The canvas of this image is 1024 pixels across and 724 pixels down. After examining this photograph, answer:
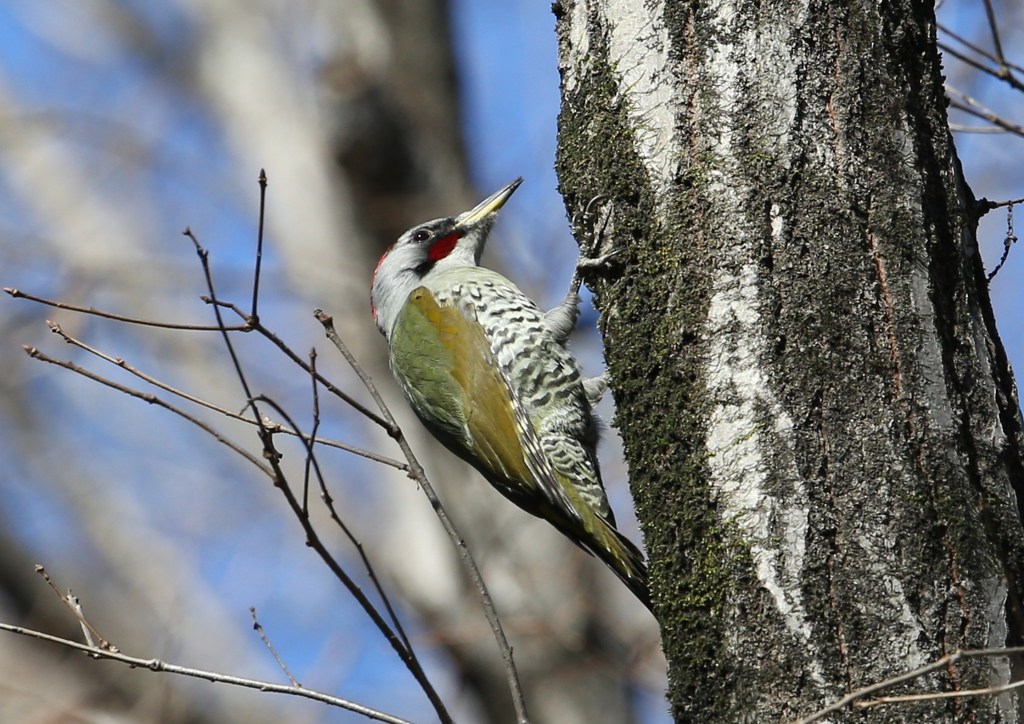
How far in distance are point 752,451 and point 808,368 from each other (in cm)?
20

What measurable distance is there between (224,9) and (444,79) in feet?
9.25

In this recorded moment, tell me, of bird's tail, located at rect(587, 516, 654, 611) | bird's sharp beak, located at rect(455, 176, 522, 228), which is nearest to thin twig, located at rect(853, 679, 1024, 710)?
bird's tail, located at rect(587, 516, 654, 611)

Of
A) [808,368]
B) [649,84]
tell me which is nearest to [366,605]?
[808,368]

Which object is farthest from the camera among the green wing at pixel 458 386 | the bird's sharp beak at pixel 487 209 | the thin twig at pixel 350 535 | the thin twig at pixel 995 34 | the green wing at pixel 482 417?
the bird's sharp beak at pixel 487 209

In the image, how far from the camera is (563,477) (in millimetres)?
4188

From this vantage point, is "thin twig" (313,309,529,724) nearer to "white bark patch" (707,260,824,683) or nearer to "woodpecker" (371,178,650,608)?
"white bark patch" (707,260,824,683)

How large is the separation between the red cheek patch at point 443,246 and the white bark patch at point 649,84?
270 cm

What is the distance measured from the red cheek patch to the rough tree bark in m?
2.73

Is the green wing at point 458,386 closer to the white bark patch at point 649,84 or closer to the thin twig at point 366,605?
the white bark patch at point 649,84

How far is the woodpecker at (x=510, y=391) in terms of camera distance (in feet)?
13.6

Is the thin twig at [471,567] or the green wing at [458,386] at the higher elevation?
the green wing at [458,386]

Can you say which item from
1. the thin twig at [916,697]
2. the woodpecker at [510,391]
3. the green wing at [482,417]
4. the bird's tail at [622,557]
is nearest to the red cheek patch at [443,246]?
the woodpecker at [510,391]

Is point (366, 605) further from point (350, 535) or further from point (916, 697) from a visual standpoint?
point (916, 697)

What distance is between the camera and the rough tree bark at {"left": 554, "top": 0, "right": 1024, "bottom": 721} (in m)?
2.11
